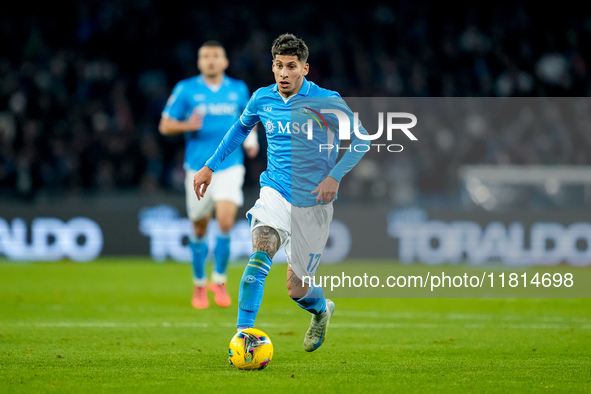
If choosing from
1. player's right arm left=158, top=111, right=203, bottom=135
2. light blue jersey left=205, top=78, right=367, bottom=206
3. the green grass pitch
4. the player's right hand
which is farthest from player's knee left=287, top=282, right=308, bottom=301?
player's right arm left=158, top=111, right=203, bottom=135

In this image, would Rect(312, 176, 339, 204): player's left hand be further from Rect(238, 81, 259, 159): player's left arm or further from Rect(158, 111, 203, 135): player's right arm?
Rect(158, 111, 203, 135): player's right arm

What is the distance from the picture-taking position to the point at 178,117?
30.0ft

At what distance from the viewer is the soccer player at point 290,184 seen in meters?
5.40

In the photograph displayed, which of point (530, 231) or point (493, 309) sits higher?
point (530, 231)

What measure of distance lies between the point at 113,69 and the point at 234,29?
3.13 metres

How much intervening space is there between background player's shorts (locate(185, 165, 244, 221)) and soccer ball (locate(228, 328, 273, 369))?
3703 mm

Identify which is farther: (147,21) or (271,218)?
(147,21)

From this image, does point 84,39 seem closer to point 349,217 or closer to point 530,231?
point 349,217

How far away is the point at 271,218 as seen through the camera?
546 cm

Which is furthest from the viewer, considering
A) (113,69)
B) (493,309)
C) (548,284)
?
(113,69)

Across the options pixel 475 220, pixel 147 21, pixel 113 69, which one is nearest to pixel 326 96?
pixel 475 220

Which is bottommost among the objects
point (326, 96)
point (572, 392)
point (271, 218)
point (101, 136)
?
point (572, 392)

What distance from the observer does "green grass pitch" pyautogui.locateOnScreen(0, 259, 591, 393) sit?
186 inches

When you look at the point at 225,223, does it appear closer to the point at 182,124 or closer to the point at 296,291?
the point at 182,124
